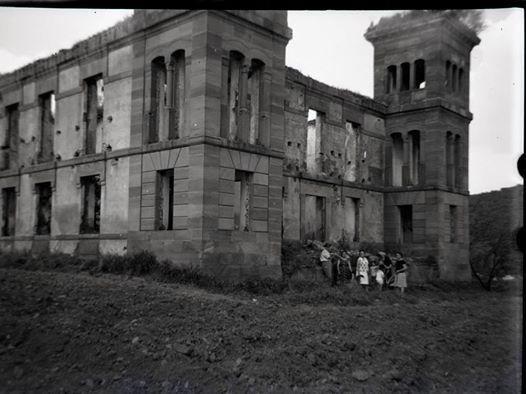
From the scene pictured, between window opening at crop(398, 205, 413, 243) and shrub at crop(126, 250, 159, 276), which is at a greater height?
window opening at crop(398, 205, 413, 243)

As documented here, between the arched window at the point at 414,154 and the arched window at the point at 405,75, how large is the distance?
8.19 ft

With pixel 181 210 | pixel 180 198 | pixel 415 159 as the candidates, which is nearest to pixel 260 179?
pixel 180 198

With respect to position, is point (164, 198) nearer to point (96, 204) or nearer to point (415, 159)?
point (96, 204)

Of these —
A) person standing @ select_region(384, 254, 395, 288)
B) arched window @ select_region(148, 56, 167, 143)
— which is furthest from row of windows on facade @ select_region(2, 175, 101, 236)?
person standing @ select_region(384, 254, 395, 288)

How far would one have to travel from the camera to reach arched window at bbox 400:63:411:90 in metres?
29.1

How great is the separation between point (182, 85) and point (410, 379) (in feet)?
36.4

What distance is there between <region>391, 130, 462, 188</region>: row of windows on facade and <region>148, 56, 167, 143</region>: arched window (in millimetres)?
14113

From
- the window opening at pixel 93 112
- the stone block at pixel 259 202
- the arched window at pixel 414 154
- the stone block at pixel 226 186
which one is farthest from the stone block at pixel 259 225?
the arched window at pixel 414 154

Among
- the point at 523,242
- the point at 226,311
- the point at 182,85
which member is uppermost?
the point at 182,85

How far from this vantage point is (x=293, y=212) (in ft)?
74.8

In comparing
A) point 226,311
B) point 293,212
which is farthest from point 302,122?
point 226,311

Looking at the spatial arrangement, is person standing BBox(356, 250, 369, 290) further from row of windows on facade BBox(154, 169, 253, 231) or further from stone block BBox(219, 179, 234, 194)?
stone block BBox(219, 179, 234, 194)

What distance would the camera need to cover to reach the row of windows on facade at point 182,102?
1789 centimetres

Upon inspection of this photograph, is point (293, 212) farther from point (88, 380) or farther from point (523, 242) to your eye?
point (523, 242)
